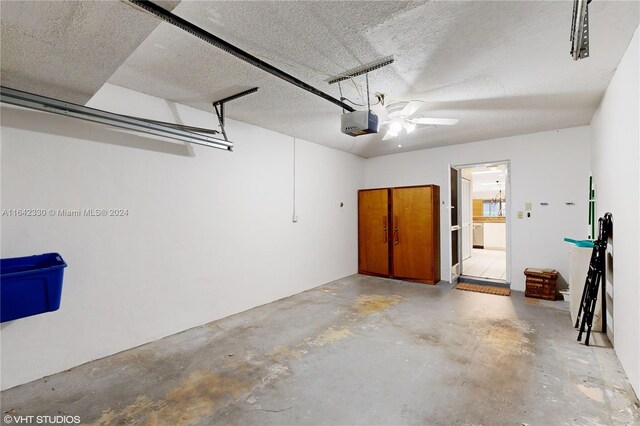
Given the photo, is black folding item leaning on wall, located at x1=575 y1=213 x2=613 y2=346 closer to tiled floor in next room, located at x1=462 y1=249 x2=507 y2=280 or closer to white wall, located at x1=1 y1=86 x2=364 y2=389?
tiled floor in next room, located at x1=462 y1=249 x2=507 y2=280

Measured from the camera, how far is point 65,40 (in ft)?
5.50

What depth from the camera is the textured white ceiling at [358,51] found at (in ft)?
5.81

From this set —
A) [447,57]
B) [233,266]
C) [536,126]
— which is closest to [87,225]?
[233,266]

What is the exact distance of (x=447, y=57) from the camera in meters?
2.37

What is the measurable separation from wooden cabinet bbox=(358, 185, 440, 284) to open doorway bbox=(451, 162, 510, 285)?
649 millimetres

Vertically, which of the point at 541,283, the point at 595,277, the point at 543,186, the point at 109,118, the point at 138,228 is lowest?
the point at 541,283

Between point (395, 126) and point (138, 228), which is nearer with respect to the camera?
point (138, 228)

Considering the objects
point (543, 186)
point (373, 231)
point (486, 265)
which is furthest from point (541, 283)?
point (373, 231)

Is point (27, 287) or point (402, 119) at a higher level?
point (402, 119)

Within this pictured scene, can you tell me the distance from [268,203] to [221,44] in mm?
2511

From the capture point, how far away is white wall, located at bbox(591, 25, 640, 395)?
2064 mm

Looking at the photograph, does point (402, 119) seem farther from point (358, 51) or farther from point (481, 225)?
point (481, 225)

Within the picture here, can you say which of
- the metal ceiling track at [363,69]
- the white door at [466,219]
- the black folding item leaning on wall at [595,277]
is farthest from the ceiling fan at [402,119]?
the white door at [466,219]

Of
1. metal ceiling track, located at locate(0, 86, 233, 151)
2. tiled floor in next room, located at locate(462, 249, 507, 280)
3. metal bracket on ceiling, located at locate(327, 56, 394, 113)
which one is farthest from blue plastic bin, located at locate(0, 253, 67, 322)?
tiled floor in next room, located at locate(462, 249, 507, 280)
